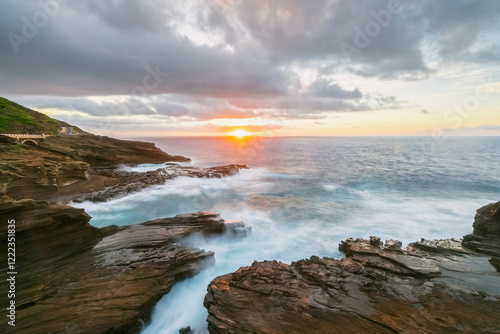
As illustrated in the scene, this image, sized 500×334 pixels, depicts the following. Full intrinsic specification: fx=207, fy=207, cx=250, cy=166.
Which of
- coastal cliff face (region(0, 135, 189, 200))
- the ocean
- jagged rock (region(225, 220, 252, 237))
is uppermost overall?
coastal cliff face (region(0, 135, 189, 200))

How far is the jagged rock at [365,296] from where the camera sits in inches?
251

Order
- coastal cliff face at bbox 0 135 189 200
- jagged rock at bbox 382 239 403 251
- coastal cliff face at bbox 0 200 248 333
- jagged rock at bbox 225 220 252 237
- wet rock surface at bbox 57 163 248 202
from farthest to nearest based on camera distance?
wet rock surface at bbox 57 163 248 202, jagged rock at bbox 225 220 252 237, coastal cliff face at bbox 0 135 189 200, jagged rock at bbox 382 239 403 251, coastal cliff face at bbox 0 200 248 333

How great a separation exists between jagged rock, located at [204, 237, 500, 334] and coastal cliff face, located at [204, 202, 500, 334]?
0.03 m

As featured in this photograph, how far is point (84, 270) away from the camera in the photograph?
895 centimetres

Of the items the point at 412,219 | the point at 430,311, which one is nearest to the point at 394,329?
the point at 430,311

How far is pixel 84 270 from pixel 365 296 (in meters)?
11.4

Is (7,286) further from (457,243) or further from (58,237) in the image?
(457,243)

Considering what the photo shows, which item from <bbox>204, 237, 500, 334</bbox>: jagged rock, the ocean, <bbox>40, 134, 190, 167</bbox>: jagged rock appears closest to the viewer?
<bbox>204, 237, 500, 334</bbox>: jagged rock

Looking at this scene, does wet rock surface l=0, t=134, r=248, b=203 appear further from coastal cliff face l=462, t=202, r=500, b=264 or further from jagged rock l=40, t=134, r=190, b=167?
coastal cliff face l=462, t=202, r=500, b=264

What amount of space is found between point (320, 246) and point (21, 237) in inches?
637

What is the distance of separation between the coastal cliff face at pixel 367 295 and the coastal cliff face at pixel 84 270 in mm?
2803

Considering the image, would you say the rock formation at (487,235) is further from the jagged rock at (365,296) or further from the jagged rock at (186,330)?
the jagged rock at (186,330)

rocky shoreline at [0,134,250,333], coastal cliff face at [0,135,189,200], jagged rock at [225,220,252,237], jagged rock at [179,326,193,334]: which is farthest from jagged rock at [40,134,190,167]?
jagged rock at [179,326,193,334]

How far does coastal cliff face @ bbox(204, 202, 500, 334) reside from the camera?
20.9ft
